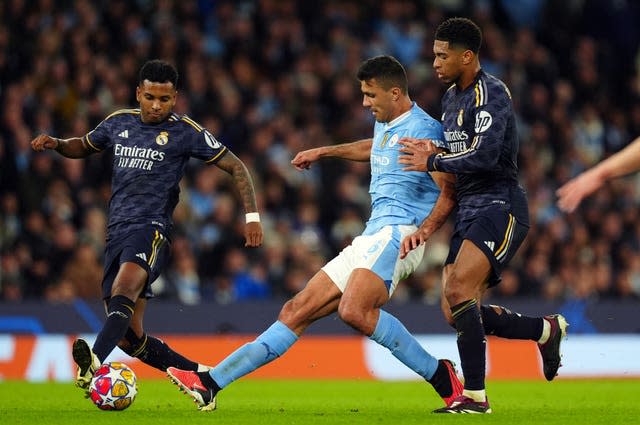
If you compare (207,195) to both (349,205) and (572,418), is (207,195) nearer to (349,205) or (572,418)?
(349,205)

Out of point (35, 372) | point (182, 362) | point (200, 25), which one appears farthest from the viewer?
point (200, 25)

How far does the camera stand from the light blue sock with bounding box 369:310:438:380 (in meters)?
7.89

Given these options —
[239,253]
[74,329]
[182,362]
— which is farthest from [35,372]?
[182,362]

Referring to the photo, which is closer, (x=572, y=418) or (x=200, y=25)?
(x=572, y=418)

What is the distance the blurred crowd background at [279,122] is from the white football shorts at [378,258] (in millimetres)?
6553

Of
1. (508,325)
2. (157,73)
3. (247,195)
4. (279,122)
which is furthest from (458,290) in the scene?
(279,122)

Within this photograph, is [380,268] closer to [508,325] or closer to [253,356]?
[253,356]

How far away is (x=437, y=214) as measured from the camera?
7.95 meters

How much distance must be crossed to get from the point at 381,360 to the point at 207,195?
3313mm

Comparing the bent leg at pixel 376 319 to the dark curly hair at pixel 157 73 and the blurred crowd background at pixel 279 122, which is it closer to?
the dark curly hair at pixel 157 73

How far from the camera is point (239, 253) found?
15148 millimetres

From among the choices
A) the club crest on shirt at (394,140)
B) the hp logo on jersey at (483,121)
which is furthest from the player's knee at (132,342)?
the hp logo on jersey at (483,121)

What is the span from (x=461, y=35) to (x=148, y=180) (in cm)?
243

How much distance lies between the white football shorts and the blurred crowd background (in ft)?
21.5
